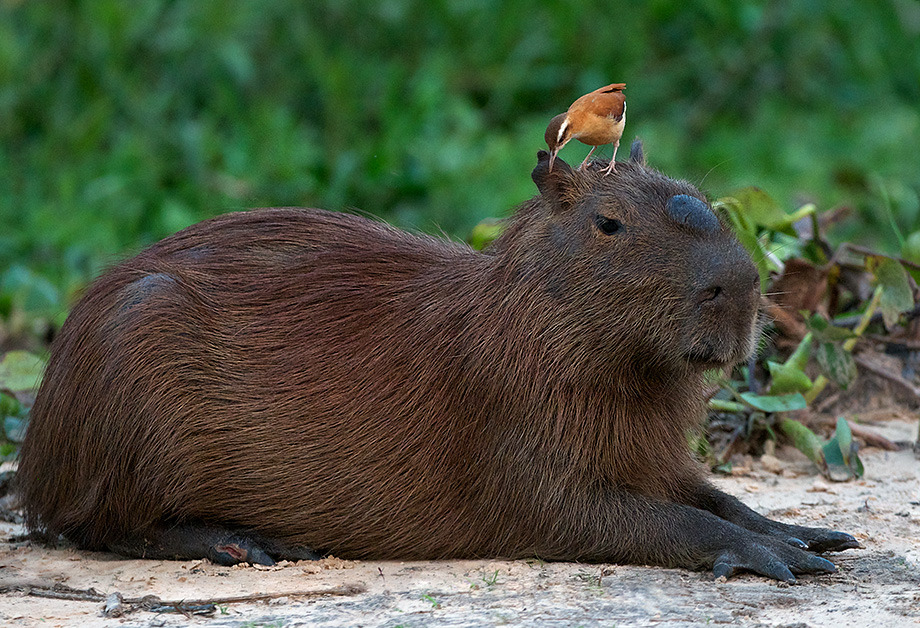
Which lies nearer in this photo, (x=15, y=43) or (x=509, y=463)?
(x=509, y=463)

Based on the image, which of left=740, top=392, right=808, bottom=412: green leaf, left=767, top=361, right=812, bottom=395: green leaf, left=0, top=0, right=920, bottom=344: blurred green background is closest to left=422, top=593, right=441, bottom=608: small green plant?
left=740, top=392, right=808, bottom=412: green leaf

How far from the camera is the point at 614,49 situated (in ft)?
29.1

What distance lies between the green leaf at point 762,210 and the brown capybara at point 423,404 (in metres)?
1.14

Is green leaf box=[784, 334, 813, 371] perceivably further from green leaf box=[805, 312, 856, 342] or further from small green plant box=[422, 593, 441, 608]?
small green plant box=[422, 593, 441, 608]

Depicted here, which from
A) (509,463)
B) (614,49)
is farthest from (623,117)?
(614,49)

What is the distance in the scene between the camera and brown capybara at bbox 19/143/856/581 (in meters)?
3.11

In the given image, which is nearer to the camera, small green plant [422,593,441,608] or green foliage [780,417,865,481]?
small green plant [422,593,441,608]

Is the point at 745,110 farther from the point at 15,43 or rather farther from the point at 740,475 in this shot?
the point at 740,475

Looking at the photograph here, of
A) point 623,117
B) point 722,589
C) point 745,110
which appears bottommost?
point 722,589

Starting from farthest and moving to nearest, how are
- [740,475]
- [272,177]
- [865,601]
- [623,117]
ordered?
[272,177] → [740,475] → [623,117] → [865,601]

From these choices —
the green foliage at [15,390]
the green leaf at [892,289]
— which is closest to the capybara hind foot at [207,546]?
the green foliage at [15,390]

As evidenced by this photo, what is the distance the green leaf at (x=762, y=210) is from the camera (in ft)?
14.5

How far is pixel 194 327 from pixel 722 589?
152 centimetres

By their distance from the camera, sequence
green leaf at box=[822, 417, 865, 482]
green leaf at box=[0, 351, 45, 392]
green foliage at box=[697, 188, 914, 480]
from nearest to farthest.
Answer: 1. green leaf at box=[822, 417, 865, 482]
2. green foliage at box=[697, 188, 914, 480]
3. green leaf at box=[0, 351, 45, 392]
